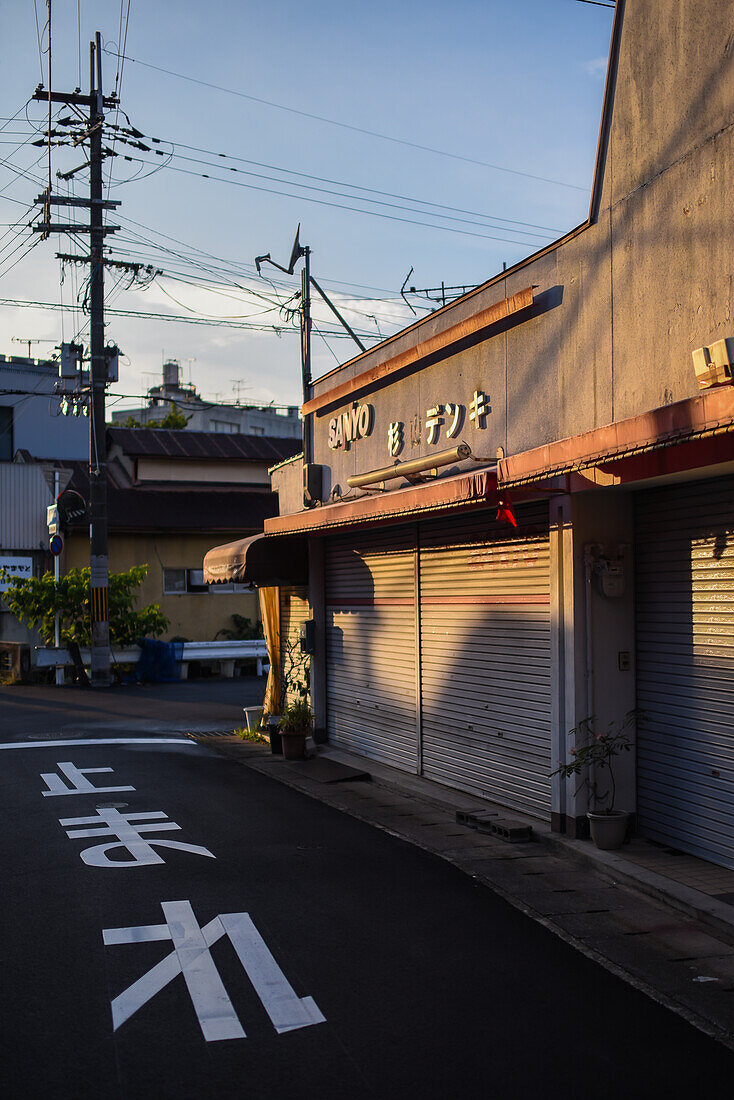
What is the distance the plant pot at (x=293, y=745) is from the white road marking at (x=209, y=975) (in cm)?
727

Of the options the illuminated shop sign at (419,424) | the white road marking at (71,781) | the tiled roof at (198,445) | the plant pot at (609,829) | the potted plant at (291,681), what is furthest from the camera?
the tiled roof at (198,445)

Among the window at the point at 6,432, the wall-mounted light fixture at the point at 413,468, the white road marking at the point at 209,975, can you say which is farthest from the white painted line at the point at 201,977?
the window at the point at 6,432

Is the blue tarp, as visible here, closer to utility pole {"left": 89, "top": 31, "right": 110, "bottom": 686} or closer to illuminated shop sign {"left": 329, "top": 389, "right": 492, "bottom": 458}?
utility pole {"left": 89, "top": 31, "right": 110, "bottom": 686}

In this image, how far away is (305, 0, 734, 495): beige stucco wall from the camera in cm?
744

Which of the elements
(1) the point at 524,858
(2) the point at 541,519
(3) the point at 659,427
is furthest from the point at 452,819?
(3) the point at 659,427

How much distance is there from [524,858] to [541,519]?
3.22 metres

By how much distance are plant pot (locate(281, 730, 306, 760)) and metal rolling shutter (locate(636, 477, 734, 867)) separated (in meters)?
6.55

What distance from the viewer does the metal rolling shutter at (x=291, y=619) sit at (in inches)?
679

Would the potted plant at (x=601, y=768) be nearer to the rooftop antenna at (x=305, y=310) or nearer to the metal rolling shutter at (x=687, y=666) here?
the metal rolling shutter at (x=687, y=666)

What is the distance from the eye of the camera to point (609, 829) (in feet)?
29.0

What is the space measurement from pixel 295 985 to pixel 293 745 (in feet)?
29.2

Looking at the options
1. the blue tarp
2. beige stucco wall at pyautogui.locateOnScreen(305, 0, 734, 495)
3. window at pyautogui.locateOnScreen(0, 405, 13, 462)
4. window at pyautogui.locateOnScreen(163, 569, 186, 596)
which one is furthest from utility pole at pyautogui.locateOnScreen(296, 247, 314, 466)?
window at pyautogui.locateOnScreen(0, 405, 13, 462)

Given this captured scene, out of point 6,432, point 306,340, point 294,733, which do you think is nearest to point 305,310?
point 306,340

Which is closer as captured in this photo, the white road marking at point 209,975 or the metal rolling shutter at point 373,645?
the white road marking at point 209,975
